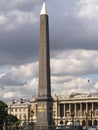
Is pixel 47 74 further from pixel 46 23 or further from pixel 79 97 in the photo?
pixel 79 97

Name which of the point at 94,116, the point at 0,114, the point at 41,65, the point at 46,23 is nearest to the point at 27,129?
the point at 41,65

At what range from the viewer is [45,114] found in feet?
246

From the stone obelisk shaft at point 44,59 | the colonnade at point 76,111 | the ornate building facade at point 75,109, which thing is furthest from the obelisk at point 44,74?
the colonnade at point 76,111

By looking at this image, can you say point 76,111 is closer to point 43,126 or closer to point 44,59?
point 43,126

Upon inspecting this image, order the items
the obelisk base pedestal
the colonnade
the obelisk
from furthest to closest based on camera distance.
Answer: the colonnade, the obelisk, the obelisk base pedestal

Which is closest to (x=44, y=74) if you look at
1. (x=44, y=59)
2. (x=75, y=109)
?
(x=44, y=59)

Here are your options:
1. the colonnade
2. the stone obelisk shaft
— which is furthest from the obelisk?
the colonnade

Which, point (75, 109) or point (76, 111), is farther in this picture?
point (75, 109)

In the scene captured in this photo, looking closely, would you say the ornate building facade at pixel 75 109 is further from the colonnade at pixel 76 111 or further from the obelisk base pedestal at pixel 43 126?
the obelisk base pedestal at pixel 43 126

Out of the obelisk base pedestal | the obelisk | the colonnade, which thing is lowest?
the obelisk base pedestal

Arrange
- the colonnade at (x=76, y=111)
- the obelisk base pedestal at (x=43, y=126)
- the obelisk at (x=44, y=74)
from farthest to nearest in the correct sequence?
the colonnade at (x=76, y=111) → the obelisk at (x=44, y=74) → the obelisk base pedestal at (x=43, y=126)

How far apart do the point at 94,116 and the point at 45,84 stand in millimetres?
115335

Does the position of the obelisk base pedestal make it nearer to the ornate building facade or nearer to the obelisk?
the obelisk

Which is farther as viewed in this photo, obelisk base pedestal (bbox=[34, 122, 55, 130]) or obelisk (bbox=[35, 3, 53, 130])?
obelisk (bbox=[35, 3, 53, 130])
